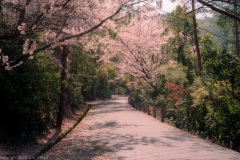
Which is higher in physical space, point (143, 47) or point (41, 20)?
point (143, 47)

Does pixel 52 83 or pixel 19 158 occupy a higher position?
pixel 52 83

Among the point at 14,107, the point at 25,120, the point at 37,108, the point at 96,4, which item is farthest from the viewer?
the point at 96,4

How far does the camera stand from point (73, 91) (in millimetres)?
20203

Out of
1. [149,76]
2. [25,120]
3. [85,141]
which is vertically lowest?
[85,141]

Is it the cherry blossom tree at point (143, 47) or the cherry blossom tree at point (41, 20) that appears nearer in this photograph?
the cherry blossom tree at point (41, 20)

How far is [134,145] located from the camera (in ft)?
28.9

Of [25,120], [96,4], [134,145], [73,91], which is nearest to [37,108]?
[25,120]

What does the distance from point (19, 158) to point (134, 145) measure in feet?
13.7

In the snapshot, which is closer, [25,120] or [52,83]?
[25,120]

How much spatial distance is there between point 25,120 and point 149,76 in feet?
54.6

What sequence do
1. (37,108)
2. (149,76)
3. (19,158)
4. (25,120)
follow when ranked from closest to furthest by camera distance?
1. (19,158)
2. (25,120)
3. (37,108)
4. (149,76)

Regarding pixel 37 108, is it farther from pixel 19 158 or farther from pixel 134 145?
Answer: pixel 134 145

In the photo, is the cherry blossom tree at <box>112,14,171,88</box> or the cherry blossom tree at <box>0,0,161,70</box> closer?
the cherry blossom tree at <box>0,0,161,70</box>

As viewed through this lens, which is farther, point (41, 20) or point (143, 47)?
point (143, 47)
